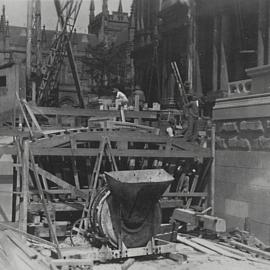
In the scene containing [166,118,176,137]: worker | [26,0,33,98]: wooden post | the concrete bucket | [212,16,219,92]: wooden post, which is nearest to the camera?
the concrete bucket

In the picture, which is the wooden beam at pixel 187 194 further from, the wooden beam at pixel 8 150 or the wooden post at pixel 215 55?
the wooden post at pixel 215 55

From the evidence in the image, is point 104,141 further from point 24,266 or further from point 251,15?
point 251,15

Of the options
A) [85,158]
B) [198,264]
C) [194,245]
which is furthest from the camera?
[85,158]

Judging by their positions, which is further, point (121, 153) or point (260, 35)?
point (260, 35)

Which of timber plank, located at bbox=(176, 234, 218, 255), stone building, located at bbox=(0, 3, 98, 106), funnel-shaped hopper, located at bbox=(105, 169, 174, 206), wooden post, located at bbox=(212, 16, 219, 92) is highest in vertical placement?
stone building, located at bbox=(0, 3, 98, 106)

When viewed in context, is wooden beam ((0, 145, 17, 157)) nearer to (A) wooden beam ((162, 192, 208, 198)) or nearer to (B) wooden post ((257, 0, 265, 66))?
(A) wooden beam ((162, 192, 208, 198))

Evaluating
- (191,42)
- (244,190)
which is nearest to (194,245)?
(244,190)

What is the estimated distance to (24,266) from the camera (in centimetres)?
884

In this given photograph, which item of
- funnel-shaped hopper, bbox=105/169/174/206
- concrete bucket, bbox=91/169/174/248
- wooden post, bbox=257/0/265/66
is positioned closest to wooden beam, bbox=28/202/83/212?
concrete bucket, bbox=91/169/174/248

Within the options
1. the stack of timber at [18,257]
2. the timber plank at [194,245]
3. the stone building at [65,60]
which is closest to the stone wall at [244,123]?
the timber plank at [194,245]

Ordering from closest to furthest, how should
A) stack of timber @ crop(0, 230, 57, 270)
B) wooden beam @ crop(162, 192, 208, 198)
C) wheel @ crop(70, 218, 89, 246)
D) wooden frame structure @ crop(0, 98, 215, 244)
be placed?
stack of timber @ crop(0, 230, 57, 270), wheel @ crop(70, 218, 89, 246), wooden frame structure @ crop(0, 98, 215, 244), wooden beam @ crop(162, 192, 208, 198)

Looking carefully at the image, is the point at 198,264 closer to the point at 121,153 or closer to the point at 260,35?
the point at 121,153

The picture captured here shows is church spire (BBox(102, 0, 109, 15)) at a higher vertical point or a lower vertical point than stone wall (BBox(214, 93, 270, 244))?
higher

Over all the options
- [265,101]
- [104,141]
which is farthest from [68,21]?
[265,101]
